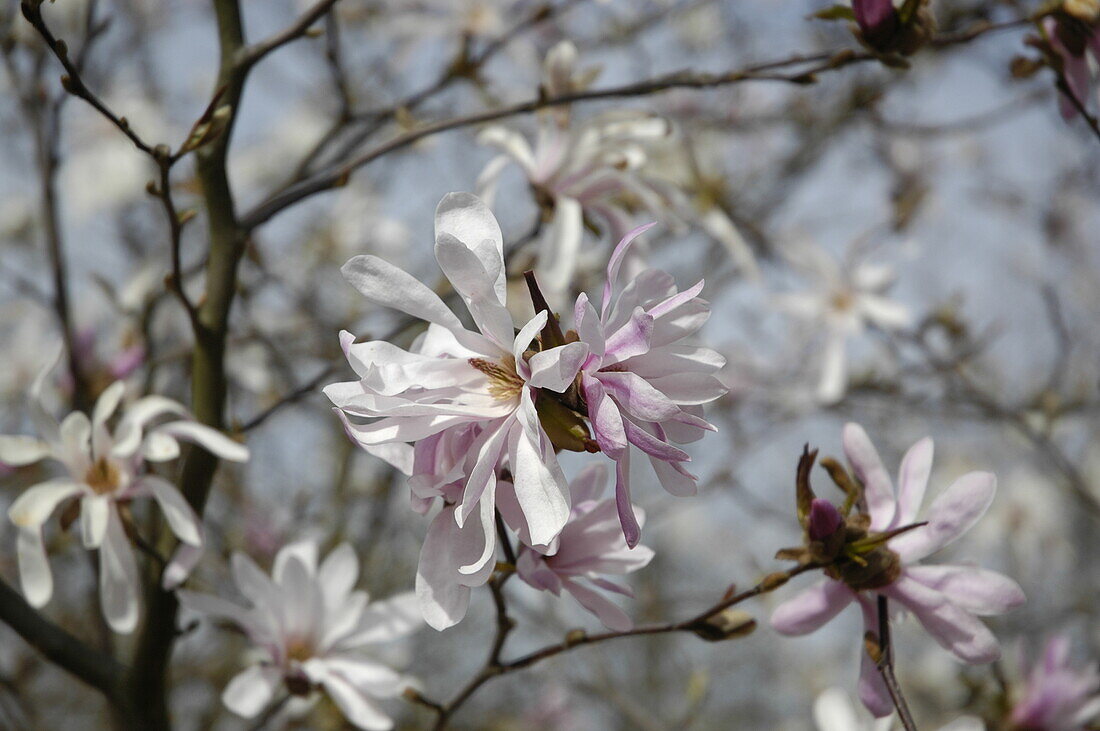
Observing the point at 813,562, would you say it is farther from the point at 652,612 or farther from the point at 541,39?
the point at 541,39

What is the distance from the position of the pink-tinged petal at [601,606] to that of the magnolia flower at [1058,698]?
18.6 inches

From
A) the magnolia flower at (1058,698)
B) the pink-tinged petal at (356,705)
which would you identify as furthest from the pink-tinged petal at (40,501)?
the magnolia flower at (1058,698)

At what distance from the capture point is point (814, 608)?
24.1 inches

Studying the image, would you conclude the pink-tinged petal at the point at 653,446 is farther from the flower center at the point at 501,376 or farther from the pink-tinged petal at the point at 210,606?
the pink-tinged petal at the point at 210,606

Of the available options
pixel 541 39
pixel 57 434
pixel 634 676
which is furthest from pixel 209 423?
pixel 634 676

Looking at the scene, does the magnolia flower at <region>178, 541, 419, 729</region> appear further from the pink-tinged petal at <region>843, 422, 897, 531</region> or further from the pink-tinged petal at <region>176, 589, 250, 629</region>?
the pink-tinged petal at <region>843, 422, 897, 531</region>

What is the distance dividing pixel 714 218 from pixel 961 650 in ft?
2.85

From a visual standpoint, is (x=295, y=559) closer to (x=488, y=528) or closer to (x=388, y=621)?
(x=388, y=621)

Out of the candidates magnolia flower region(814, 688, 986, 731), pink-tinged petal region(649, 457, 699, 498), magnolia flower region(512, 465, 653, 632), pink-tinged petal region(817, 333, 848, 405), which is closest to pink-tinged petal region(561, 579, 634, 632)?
magnolia flower region(512, 465, 653, 632)

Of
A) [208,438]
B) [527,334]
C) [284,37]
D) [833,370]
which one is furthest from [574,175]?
[833,370]

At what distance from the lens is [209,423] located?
0.80m

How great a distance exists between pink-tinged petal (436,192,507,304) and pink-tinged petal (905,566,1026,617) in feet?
1.07

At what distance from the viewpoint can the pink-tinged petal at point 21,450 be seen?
0.73m

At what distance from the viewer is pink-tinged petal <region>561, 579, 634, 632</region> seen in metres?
0.56
